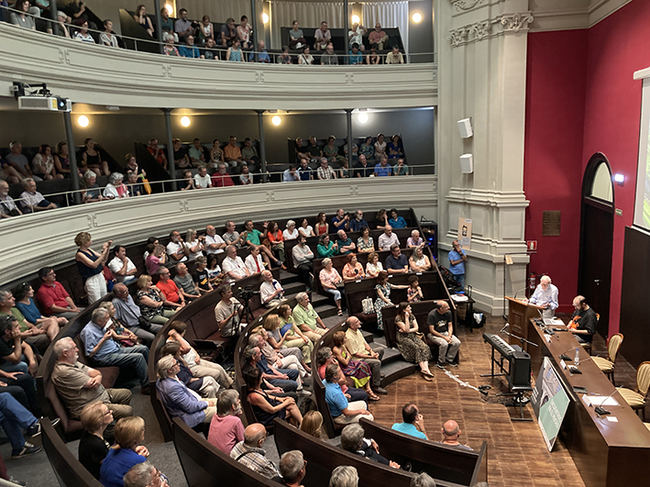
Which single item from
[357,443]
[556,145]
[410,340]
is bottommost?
[410,340]

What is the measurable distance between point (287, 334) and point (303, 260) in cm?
403

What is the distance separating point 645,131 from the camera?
932 centimetres

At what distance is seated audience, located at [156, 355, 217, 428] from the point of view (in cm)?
583

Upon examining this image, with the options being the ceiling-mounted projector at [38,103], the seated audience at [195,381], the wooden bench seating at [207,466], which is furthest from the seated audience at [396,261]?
the wooden bench seating at [207,466]

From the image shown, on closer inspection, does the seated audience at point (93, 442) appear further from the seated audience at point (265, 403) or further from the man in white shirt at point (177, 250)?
the man in white shirt at point (177, 250)

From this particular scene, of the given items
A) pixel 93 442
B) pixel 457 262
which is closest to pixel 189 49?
pixel 457 262

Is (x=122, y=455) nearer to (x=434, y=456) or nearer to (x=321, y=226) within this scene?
(x=434, y=456)

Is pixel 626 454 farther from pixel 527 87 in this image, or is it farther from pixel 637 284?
pixel 527 87

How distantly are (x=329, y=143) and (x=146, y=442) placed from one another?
12484 mm

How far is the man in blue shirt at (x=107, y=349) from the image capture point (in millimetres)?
6715

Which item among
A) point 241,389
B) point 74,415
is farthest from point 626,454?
point 74,415

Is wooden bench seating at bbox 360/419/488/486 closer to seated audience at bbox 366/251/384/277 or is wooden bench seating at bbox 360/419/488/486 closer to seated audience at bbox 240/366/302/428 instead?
seated audience at bbox 240/366/302/428

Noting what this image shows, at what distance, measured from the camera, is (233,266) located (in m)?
10.8

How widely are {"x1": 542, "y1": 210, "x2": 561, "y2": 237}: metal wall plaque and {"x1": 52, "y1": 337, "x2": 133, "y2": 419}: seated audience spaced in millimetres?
10726
